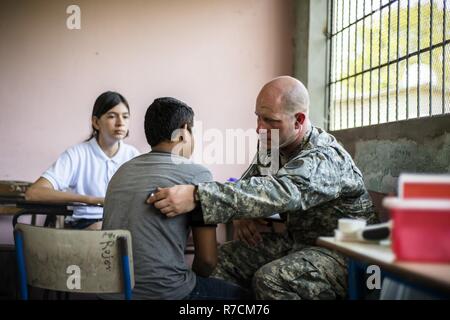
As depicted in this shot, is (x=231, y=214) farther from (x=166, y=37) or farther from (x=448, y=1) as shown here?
(x=166, y=37)

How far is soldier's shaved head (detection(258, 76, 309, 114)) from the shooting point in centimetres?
222

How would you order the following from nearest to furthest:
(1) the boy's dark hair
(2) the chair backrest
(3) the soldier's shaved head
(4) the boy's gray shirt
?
(2) the chair backrest, (4) the boy's gray shirt, (1) the boy's dark hair, (3) the soldier's shaved head

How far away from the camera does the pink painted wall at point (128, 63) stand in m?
4.09

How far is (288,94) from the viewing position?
2223 millimetres

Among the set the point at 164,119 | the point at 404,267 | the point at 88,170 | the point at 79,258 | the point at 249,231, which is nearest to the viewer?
the point at 404,267

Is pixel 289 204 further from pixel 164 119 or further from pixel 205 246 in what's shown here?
pixel 164 119

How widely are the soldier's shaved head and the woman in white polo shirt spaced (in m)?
1.22

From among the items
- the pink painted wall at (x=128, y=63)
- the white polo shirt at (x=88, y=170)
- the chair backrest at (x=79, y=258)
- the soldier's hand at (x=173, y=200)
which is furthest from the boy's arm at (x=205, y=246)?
the pink painted wall at (x=128, y=63)

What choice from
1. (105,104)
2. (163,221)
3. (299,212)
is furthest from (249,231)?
(105,104)

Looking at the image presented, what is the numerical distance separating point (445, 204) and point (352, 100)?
9.22 feet

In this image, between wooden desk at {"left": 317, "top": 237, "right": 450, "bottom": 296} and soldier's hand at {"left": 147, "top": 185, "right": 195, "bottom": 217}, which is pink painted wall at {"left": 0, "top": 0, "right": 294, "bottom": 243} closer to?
soldier's hand at {"left": 147, "top": 185, "right": 195, "bottom": 217}

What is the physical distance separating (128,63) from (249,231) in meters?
2.31

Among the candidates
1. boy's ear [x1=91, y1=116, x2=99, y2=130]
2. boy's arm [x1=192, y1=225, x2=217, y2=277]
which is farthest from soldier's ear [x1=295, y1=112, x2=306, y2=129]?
boy's ear [x1=91, y1=116, x2=99, y2=130]

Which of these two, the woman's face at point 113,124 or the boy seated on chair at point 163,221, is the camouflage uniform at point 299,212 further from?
the woman's face at point 113,124
